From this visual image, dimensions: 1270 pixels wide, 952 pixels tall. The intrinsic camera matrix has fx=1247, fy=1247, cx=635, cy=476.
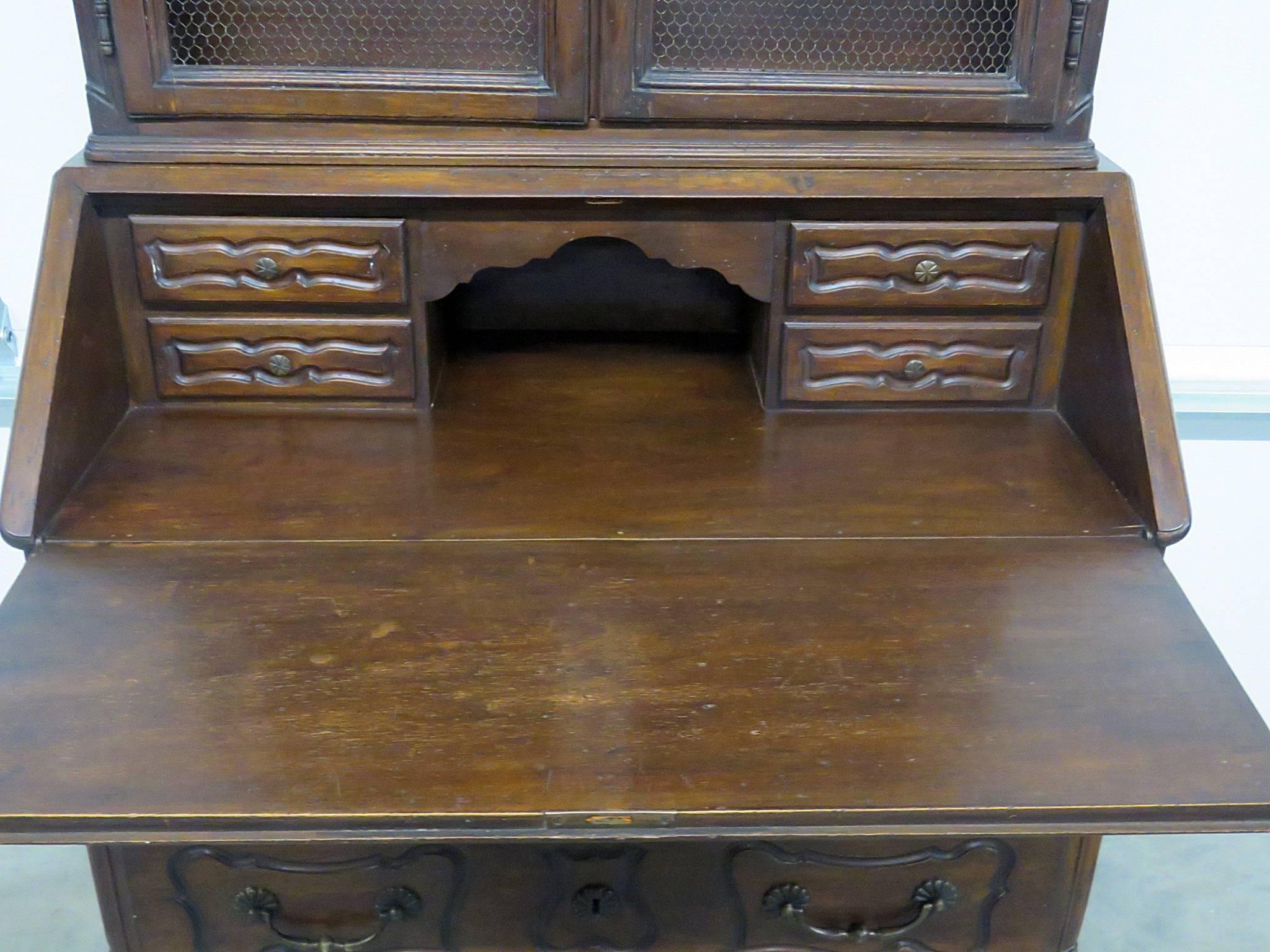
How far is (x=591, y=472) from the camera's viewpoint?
1.37 metres

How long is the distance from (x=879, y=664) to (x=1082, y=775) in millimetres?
187

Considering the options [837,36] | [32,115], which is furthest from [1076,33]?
[32,115]

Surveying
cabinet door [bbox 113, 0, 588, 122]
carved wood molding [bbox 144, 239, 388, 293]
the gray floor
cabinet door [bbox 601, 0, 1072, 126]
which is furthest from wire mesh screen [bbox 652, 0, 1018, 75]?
the gray floor

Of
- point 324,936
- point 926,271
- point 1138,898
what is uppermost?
point 926,271

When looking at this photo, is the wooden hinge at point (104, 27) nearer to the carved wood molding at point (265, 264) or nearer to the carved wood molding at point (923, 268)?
the carved wood molding at point (265, 264)

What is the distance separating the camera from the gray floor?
5.89 ft

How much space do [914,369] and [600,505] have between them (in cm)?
44

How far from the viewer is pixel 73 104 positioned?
1.73m

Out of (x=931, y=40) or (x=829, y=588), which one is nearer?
(x=829, y=588)

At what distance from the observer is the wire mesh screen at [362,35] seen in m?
1.34

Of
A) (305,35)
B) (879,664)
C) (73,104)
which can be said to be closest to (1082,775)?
(879,664)

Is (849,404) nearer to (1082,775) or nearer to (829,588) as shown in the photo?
(829,588)

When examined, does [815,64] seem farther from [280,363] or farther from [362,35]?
[280,363]

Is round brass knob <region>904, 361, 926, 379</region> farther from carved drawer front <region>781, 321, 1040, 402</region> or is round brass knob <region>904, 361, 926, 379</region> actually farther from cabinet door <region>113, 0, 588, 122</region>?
cabinet door <region>113, 0, 588, 122</region>
